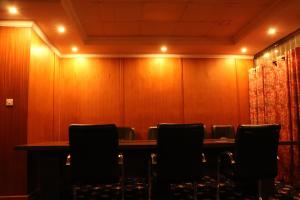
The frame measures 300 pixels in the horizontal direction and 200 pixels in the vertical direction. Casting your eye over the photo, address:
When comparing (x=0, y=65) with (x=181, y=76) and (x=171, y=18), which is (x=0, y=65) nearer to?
(x=171, y=18)

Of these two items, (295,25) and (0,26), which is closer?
(0,26)

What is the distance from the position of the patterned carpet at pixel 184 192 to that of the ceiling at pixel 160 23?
8.03ft

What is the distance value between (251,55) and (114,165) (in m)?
4.62

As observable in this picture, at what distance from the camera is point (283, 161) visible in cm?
459

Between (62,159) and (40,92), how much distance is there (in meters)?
1.68

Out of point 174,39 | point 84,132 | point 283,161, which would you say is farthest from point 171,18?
point 283,161

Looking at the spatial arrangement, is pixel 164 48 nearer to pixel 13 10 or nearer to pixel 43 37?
pixel 43 37

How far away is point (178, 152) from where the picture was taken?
2625mm

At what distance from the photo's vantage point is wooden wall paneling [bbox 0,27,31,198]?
12.4 ft

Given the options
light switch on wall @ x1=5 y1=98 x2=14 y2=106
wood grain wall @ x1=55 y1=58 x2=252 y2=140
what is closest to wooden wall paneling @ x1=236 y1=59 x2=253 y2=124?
wood grain wall @ x1=55 y1=58 x2=252 y2=140

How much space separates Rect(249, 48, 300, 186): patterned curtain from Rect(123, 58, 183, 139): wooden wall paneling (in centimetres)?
169

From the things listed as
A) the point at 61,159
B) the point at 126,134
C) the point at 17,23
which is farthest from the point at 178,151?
the point at 17,23

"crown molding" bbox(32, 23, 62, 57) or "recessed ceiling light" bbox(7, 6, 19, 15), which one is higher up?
"recessed ceiling light" bbox(7, 6, 19, 15)

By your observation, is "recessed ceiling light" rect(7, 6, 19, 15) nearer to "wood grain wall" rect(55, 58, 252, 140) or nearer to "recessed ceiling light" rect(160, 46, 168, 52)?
"wood grain wall" rect(55, 58, 252, 140)
